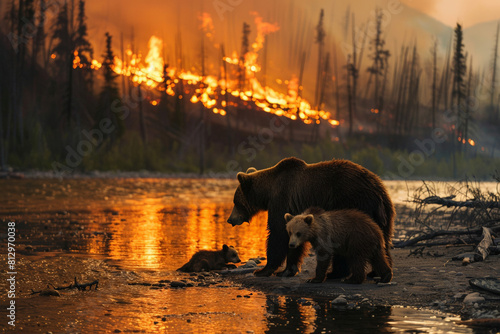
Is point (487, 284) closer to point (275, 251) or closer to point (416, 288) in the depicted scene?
point (416, 288)

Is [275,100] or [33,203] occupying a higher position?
[275,100]

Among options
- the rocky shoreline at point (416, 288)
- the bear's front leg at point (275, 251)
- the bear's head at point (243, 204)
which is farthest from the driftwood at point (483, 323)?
the bear's head at point (243, 204)

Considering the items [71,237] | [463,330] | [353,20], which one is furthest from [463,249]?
[353,20]

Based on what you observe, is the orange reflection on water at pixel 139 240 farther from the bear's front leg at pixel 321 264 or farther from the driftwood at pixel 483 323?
the driftwood at pixel 483 323

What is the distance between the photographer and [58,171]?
51750 millimetres

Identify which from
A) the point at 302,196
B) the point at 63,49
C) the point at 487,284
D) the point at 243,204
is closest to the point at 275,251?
the point at 302,196

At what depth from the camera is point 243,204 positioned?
33.6 feet

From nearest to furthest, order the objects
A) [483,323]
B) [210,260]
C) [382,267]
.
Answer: [483,323] < [382,267] < [210,260]

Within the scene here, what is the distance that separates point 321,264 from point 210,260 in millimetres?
2408

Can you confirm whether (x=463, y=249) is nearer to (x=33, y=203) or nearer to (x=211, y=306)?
(x=211, y=306)

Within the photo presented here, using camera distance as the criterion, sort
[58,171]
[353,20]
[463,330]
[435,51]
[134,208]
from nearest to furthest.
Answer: [463,330]
[134,208]
[58,171]
[353,20]
[435,51]

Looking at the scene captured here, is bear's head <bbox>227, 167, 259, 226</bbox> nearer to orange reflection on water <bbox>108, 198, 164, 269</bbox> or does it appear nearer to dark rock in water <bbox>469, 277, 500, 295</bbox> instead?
orange reflection on water <bbox>108, 198, 164, 269</bbox>

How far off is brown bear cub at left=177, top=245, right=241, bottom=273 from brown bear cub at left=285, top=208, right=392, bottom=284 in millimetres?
2284

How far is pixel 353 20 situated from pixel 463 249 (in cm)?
7141
